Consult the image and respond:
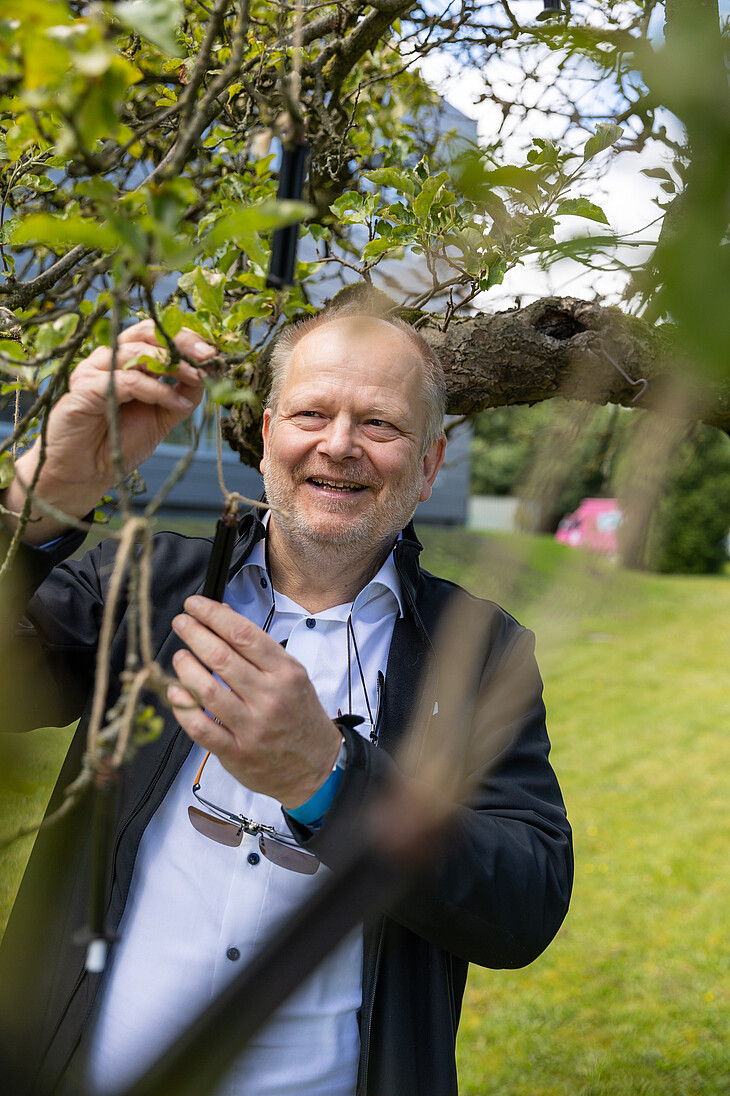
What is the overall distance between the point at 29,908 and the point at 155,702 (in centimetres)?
55

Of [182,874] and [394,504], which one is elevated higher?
[394,504]

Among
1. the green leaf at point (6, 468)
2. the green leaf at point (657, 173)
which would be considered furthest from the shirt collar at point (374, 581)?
the green leaf at point (657, 173)

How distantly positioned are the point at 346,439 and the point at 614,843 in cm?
524

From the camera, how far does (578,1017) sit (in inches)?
170

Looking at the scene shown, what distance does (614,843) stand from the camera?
20.2 ft

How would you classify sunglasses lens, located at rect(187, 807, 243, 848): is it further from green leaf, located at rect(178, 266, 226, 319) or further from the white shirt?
green leaf, located at rect(178, 266, 226, 319)

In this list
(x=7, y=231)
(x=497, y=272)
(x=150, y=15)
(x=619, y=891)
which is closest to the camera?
(x=150, y=15)

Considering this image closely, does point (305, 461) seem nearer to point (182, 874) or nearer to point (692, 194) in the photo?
point (182, 874)

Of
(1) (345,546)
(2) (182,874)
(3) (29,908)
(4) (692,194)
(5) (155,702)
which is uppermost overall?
(4) (692,194)

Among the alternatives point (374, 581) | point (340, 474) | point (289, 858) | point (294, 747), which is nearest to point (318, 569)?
point (374, 581)

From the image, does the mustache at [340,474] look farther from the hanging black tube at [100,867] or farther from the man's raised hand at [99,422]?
the hanging black tube at [100,867]

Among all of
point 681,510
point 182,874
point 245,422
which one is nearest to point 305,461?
point 245,422

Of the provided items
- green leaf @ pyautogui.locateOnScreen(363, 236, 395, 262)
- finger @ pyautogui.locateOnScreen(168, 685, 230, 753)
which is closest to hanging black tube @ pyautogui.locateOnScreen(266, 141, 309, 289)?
finger @ pyautogui.locateOnScreen(168, 685, 230, 753)

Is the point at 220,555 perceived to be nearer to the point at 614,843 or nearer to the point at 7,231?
the point at 7,231
